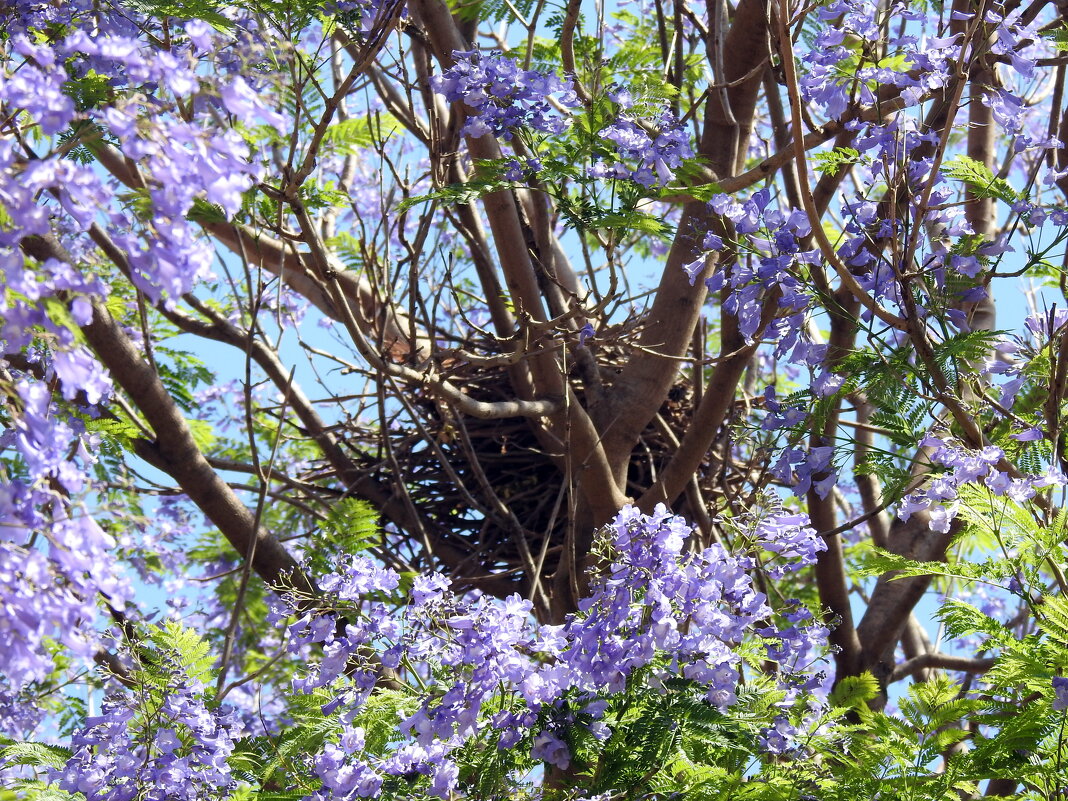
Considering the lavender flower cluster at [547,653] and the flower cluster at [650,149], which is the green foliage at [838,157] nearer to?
the flower cluster at [650,149]

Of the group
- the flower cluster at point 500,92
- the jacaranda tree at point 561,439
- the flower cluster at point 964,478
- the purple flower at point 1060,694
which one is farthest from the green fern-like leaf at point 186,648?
the purple flower at point 1060,694

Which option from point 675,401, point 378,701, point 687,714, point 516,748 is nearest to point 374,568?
point 378,701

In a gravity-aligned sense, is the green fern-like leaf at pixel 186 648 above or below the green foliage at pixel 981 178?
below

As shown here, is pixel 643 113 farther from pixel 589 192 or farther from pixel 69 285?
pixel 69 285

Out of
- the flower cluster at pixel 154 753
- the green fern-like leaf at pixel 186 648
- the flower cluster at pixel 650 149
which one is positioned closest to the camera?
the flower cluster at pixel 154 753

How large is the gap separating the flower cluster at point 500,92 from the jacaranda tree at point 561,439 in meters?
0.01

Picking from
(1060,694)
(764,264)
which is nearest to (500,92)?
(764,264)

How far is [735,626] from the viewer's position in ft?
8.06

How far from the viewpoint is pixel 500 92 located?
3.20 meters

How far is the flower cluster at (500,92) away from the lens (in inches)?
125

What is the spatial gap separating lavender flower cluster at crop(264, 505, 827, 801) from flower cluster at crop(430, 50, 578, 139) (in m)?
1.25

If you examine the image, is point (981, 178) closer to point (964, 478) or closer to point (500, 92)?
point (964, 478)

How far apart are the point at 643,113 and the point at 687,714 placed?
1.62 m

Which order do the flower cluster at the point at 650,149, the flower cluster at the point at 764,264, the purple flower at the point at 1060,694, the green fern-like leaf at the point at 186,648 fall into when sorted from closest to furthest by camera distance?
1. the purple flower at the point at 1060,694
2. the green fern-like leaf at the point at 186,648
3. the flower cluster at the point at 764,264
4. the flower cluster at the point at 650,149
